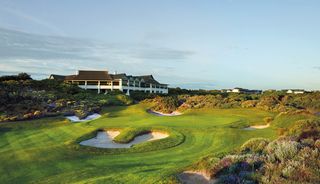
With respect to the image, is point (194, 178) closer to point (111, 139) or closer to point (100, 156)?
point (100, 156)

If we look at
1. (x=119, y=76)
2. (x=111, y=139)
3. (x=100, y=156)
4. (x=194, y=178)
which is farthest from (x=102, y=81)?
(x=194, y=178)

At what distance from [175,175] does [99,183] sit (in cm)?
252

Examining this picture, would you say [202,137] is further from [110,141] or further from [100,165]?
[100,165]

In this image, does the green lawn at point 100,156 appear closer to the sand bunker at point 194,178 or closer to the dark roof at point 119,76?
the sand bunker at point 194,178

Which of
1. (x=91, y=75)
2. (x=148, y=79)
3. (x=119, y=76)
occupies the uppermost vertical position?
(x=91, y=75)

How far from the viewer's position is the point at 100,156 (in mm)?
19453

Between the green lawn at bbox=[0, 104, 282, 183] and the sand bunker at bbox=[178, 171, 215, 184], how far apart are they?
39cm

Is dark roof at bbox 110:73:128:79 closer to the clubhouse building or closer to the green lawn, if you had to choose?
the clubhouse building

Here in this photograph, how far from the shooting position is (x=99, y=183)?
1177 cm

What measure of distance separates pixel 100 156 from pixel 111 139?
5.68 m

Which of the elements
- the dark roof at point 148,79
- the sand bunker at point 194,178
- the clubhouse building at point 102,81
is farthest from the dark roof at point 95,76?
the sand bunker at point 194,178

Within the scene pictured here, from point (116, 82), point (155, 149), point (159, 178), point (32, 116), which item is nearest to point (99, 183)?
point (159, 178)

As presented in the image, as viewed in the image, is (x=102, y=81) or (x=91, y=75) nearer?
(x=102, y=81)

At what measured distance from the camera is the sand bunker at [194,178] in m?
10.7
